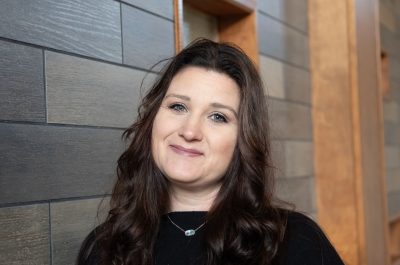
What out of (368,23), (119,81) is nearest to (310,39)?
(368,23)

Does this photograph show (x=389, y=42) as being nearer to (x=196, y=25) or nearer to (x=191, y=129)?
(x=196, y=25)

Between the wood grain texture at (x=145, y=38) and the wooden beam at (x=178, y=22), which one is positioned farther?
the wooden beam at (x=178, y=22)

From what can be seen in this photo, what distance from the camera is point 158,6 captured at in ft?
5.92

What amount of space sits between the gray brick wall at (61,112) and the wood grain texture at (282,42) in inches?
37.3

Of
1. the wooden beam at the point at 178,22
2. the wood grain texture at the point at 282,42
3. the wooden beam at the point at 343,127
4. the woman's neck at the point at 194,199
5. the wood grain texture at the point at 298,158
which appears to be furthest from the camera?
the wooden beam at the point at 343,127

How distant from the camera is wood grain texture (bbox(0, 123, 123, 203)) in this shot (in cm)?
124

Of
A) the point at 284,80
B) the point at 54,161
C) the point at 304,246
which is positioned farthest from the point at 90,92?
the point at 284,80

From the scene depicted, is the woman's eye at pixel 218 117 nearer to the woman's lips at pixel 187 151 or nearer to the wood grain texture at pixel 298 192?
the woman's lips at pixel 187 151

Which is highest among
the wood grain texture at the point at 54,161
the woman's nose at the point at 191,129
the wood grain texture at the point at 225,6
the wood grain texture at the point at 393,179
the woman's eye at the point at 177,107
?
the wood grain texture at the point at 225,6

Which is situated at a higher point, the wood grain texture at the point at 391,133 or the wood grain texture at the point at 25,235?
the wood grain texture at the point at 391,133

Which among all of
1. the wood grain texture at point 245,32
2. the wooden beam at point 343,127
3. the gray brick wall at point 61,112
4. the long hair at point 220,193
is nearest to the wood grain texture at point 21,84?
the gray brick wall at point 61,112

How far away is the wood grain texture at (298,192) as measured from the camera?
8.72 ft

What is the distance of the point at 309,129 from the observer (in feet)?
10.1

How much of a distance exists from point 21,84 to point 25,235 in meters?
A: 0.33
